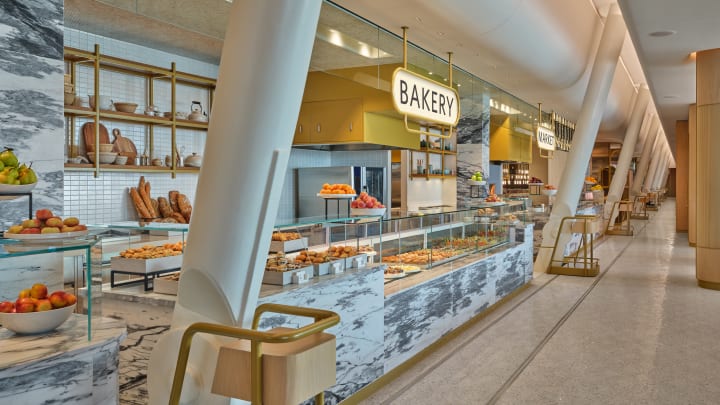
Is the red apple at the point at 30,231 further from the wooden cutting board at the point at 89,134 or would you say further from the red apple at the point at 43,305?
→ the wooden cutting board at the point at 89,134

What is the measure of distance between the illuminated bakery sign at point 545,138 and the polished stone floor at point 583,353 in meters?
3.09

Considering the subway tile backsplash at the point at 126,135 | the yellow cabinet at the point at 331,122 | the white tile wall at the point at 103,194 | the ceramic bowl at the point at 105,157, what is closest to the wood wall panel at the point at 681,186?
the yellow cabinet at the point at 331,122

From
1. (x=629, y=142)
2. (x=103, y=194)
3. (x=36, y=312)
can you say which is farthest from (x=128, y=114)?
(x=629, y=142)

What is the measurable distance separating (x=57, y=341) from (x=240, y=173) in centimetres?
98

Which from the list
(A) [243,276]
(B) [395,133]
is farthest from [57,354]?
(B) [395,133]

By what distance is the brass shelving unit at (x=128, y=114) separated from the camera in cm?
552

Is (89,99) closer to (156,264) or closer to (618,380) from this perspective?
(156,264)

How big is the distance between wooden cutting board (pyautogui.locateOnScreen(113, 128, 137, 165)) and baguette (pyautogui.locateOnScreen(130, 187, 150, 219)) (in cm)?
36

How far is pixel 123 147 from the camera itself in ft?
20.0

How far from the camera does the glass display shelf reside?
2.04 metres

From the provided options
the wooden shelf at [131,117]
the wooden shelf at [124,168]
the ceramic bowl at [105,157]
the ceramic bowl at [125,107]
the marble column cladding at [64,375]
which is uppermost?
the ceramic bowl at [125,107]

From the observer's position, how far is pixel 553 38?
21.5ft

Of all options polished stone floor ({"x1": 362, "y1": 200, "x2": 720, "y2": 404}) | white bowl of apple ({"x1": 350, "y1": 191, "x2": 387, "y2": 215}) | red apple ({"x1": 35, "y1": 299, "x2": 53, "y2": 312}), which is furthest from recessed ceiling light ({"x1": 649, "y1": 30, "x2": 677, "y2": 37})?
red apple ({"x1": 35, "y1": 299, "x2": 53, "y2": 312})

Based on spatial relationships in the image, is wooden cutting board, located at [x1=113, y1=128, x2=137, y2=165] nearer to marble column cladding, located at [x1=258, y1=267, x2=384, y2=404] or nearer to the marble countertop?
marble column cladding, located at [x1=258, y1=267, x2=384, y2=404]
